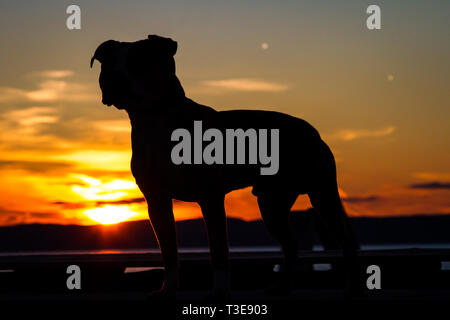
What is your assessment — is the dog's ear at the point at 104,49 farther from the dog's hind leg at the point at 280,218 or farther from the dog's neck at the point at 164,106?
the dog's hind leg at the point at 280,218

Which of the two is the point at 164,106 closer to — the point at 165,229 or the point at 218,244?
the point at 165,229

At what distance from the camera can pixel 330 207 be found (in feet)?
21.1

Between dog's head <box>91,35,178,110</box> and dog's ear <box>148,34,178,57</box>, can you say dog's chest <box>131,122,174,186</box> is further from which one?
dog's ear <box>148,34,178,57</box>

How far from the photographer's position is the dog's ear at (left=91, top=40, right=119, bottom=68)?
5.62m

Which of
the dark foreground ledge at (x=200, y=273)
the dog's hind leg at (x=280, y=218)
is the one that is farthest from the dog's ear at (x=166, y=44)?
the dark foreground ledge at (x=200, y=273)

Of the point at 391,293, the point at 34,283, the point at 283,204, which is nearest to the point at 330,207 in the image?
the point at 283,204

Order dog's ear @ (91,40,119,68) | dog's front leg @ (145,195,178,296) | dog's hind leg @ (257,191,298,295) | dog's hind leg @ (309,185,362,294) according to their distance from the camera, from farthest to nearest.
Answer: dog's hind leg @ (257,191,298,295) → dog's hind leg @ (309,185,362,294) → dog's front leg @ (145,195,178,296) → dog's ear @ (91,40,119,68)

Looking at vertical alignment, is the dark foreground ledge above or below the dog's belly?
below

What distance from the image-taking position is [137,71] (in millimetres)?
5492

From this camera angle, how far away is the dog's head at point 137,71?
5.46 m

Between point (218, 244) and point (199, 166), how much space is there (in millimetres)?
695

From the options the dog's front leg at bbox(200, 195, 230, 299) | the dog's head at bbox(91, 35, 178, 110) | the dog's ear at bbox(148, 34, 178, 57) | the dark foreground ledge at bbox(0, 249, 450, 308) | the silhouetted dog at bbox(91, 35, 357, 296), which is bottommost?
the dark foreground ledge at bbox(0, 249, 450, 308)

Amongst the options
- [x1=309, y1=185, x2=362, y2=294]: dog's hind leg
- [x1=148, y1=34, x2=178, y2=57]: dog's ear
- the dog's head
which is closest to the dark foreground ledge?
[x1=309, y1=185, x2=362, y2=294]: dog's hind leg
